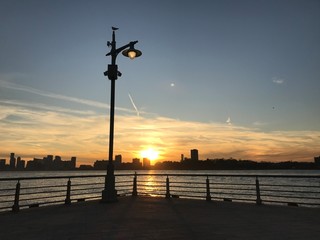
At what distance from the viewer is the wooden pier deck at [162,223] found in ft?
20.0

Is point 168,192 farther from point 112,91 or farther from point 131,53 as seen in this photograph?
point 131,53

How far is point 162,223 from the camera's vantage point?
287 inches

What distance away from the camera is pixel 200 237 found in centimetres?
586

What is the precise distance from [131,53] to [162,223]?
23.1 ft

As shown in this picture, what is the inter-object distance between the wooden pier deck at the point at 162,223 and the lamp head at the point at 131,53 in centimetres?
619

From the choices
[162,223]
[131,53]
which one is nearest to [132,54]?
[131,53]

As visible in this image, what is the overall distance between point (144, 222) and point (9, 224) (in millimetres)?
3818

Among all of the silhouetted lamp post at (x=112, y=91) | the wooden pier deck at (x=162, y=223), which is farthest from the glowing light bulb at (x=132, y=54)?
the wooden pier deck at (x=162, y=223)

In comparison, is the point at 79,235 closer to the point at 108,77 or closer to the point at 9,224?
the point at 9,224

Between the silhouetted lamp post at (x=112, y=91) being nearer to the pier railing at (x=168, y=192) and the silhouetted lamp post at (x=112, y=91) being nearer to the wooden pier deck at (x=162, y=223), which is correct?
the pier railing at (x=168, y=192)

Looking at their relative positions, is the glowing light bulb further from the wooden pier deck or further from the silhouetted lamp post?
the wooden pier deck

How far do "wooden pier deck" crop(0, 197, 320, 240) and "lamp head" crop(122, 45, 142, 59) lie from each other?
6193mm

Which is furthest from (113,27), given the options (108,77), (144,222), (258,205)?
(258,205)

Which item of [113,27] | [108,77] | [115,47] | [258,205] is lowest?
[258,205]
